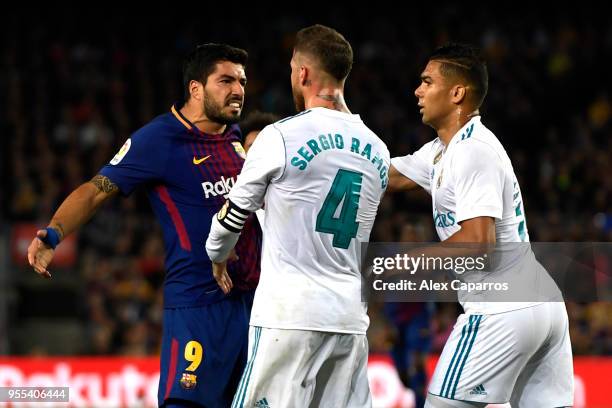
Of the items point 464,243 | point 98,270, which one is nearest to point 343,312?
point 464,243

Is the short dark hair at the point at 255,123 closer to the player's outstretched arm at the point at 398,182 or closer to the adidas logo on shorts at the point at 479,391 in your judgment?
the player's outstretched arm at the point at 398,182

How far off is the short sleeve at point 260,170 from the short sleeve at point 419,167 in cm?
118

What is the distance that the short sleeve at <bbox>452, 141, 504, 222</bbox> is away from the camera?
5109 mm

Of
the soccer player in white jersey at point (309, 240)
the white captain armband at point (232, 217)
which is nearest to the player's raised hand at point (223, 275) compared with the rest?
the soccer player in white jersey at point (309, 240)

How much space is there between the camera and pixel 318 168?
5082 mm

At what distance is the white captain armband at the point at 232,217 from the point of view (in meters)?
5.05

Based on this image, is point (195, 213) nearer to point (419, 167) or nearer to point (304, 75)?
point (304, 75)

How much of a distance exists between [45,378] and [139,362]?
3.69ft

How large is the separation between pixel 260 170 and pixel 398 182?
1.33 m

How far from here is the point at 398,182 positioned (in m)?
6.11

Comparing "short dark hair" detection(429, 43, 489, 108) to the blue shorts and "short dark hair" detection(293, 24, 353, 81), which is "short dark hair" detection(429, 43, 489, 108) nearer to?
"short dark hair" detection(293, 24, 353, 81)

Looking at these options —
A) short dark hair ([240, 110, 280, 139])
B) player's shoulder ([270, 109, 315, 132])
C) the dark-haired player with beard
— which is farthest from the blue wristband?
short dark hair ([240, 110, 280, 139])

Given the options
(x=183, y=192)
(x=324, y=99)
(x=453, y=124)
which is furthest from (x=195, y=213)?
(x=453, y=124)

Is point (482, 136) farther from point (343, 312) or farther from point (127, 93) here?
point (127, 93)
